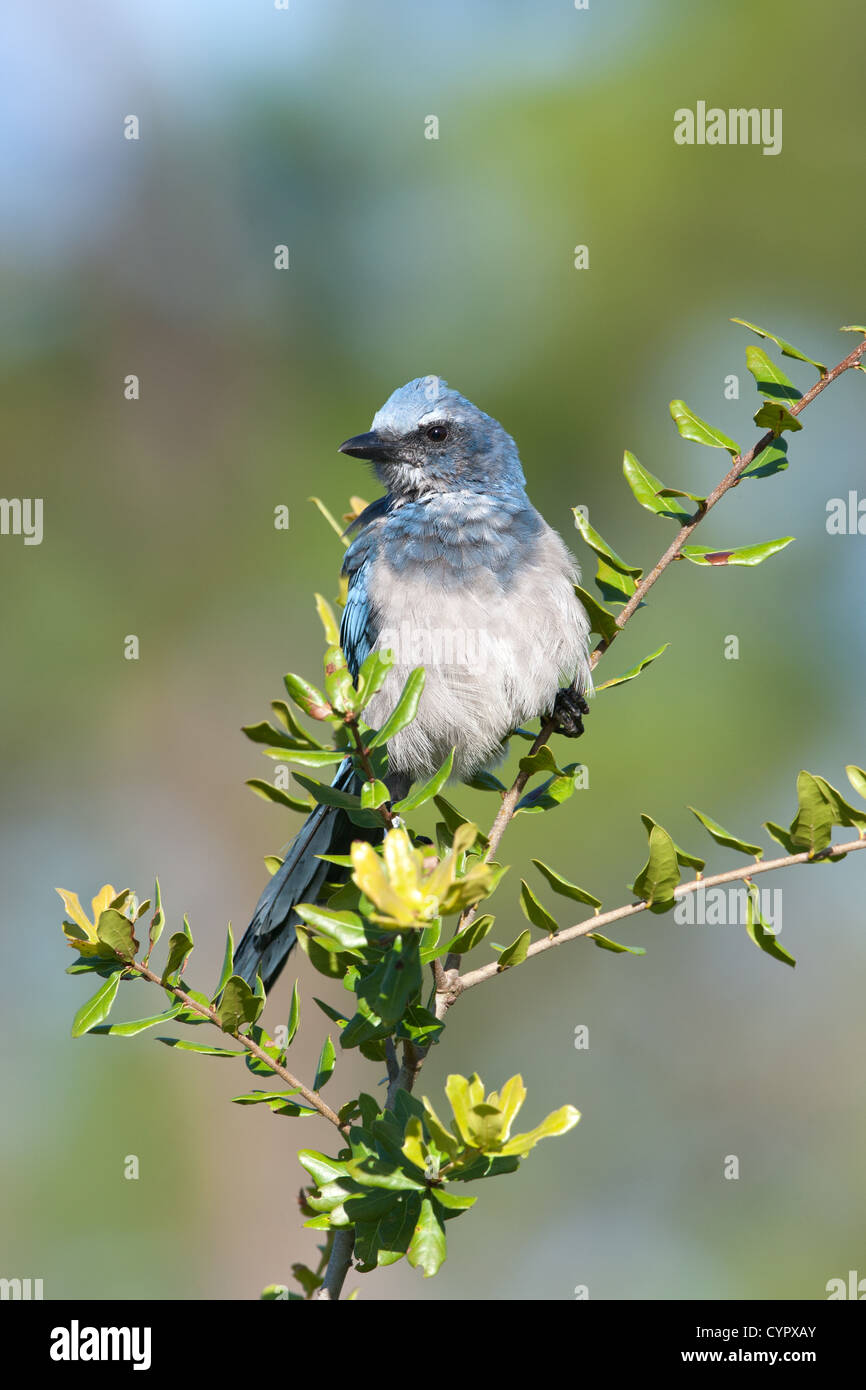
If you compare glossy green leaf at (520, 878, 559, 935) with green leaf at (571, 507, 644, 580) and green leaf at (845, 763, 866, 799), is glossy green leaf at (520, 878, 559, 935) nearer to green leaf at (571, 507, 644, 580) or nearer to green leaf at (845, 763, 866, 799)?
green leaf at (845, 763, 866, 799)

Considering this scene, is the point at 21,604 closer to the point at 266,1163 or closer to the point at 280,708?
the point at 266,1163

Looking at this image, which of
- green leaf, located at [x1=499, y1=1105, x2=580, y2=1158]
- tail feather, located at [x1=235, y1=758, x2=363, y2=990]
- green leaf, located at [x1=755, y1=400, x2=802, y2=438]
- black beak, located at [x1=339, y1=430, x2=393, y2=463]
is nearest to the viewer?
green leaf, located at [x1=499, y1=1105, x2=580, y2=1158]

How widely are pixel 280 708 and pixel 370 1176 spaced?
76cm

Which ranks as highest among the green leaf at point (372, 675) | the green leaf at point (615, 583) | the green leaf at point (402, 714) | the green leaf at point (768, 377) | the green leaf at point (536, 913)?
the green leaf at point (768, 377)

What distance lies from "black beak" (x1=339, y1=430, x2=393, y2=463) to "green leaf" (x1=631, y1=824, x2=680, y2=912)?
96.1 inches

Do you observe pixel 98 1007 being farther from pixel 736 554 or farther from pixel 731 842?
pixel 736 554

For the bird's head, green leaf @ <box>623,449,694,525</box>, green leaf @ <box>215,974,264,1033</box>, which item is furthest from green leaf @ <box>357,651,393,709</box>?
the bird's head

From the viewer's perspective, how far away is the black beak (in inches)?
167

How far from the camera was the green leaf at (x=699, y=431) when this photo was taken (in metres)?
2.59

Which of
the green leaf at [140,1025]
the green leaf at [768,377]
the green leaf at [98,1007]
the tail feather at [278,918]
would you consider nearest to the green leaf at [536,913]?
the green leaf at [140,1025]

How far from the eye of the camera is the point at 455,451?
4.36m

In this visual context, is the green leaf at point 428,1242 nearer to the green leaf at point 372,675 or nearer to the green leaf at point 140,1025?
the green leaf at point 140,1025

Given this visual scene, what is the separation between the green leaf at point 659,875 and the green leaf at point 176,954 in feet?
2.77

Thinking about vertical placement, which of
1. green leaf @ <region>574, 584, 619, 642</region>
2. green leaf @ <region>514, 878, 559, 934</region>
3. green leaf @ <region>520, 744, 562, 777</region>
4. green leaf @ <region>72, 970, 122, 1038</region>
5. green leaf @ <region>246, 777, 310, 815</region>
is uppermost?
green leaf @ <region>574, 584, 619, 642</region>
